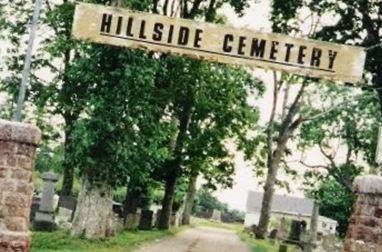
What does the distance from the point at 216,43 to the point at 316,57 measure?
1.16 meters

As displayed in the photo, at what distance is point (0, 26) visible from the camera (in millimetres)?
30344

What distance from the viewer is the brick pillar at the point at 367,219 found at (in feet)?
25.5

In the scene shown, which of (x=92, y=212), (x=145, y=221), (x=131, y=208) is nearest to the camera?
(x=92, y=212)

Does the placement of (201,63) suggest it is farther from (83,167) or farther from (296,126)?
(296,126)

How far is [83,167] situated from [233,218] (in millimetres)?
80158

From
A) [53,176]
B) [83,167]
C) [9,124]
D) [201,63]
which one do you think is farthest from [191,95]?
[9,124]

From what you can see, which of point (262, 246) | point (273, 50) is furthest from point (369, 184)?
point (262, 246)

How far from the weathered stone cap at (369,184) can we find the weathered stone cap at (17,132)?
4.10 m

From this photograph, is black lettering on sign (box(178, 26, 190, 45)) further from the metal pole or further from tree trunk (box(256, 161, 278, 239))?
tree trunk (box(256, 161, 278, 239))

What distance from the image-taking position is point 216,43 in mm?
7379

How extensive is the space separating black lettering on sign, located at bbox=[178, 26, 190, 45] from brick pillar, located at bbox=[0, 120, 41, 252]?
2253 mm

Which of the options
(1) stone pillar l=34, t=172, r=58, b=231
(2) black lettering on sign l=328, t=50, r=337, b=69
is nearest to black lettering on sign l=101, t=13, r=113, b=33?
(2) black lettering on sign l=328, t=50, r=337, b=69

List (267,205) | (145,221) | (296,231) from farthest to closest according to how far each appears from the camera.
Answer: (267,205) < (296,231) < (145,221)

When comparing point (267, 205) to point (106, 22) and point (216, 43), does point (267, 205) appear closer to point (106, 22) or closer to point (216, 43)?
point (216, 43)
